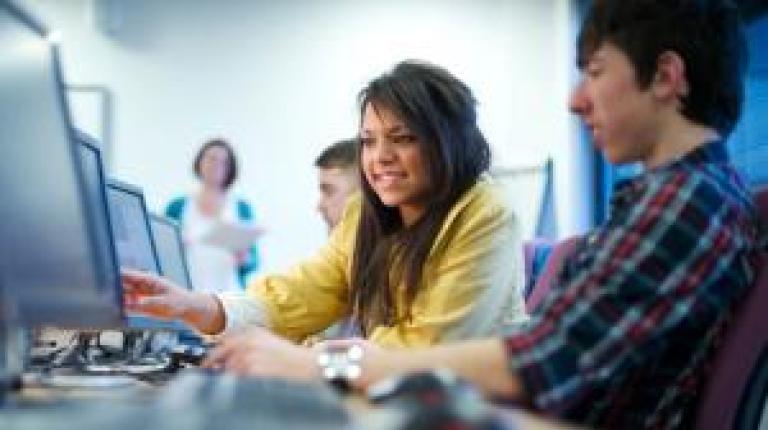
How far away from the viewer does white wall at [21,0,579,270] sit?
17.6 feet

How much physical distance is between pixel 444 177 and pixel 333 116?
3785 mm

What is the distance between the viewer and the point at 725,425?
3.49 ft

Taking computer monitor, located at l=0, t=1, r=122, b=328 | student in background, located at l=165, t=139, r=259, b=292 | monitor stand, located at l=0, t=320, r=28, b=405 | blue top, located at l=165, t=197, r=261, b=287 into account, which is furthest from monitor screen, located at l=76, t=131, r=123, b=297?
blue top, located at l=165, t=197, r=261, b=287

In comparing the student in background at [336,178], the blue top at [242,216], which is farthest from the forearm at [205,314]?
the blue top at [242,216]

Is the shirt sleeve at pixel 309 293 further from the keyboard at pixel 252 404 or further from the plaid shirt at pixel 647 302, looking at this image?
the keyboard at pixel 252 404

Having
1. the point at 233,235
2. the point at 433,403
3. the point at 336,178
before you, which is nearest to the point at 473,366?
the point at 433,403

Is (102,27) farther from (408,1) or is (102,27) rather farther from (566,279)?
(566,279)

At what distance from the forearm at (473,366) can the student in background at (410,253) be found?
586 mm

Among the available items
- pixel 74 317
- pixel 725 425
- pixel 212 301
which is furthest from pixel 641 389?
pixel 212 301

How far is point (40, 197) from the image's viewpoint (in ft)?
3.56

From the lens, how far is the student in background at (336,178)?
302 centimetres

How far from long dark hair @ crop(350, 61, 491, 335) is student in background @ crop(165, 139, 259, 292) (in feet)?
9.72

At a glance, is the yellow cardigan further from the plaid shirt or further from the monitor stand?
the monitor stand

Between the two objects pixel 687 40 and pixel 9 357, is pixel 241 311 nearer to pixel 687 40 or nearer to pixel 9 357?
pixel 9 357
